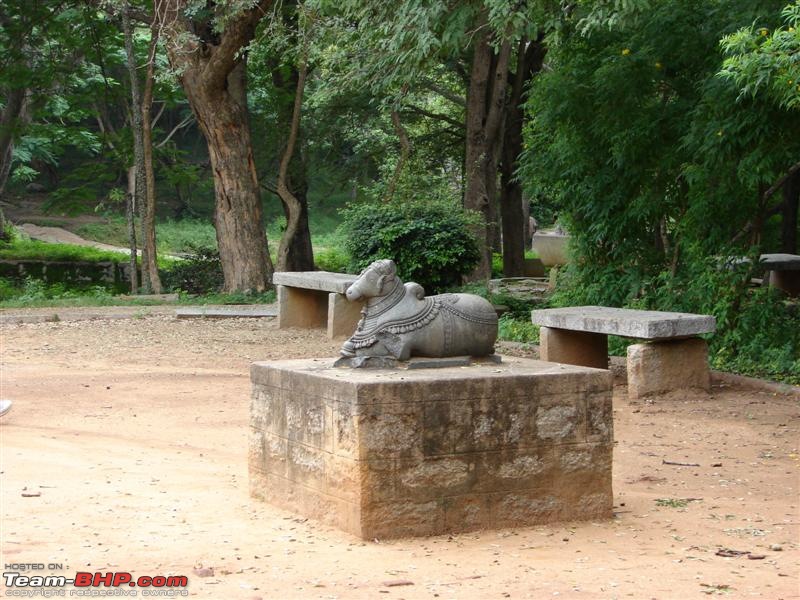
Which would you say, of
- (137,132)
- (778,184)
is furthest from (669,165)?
(137,132)

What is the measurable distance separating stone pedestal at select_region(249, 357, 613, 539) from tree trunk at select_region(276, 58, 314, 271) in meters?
13.7

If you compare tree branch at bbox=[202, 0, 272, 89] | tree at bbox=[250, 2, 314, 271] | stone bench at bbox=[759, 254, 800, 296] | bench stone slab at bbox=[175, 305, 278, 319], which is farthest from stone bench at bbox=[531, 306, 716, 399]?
tree at bbox=[250, 2, 314, 271]

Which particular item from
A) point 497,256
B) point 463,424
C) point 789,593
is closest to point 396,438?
point 463,424

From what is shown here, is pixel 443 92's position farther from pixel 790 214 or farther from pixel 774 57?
pixel 774 57

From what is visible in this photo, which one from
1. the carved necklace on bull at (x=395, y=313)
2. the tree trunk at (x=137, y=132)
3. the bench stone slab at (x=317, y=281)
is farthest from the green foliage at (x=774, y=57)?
the tree trunk at (x=137, y=132)

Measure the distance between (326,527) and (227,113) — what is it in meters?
14.0

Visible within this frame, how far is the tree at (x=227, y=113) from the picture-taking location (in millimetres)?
17797

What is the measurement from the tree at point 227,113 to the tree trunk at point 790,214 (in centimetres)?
896

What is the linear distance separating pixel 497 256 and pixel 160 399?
65.6ft

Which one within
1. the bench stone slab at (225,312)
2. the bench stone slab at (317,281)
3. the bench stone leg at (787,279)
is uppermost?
the bench stone slab at (317,281)

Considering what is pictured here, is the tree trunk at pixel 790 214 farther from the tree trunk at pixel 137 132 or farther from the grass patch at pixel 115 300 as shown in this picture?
the tree trunk at pixel 137 132

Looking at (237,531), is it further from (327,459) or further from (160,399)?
(160,399)

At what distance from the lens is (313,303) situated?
622 inches

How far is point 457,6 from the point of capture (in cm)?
1158
